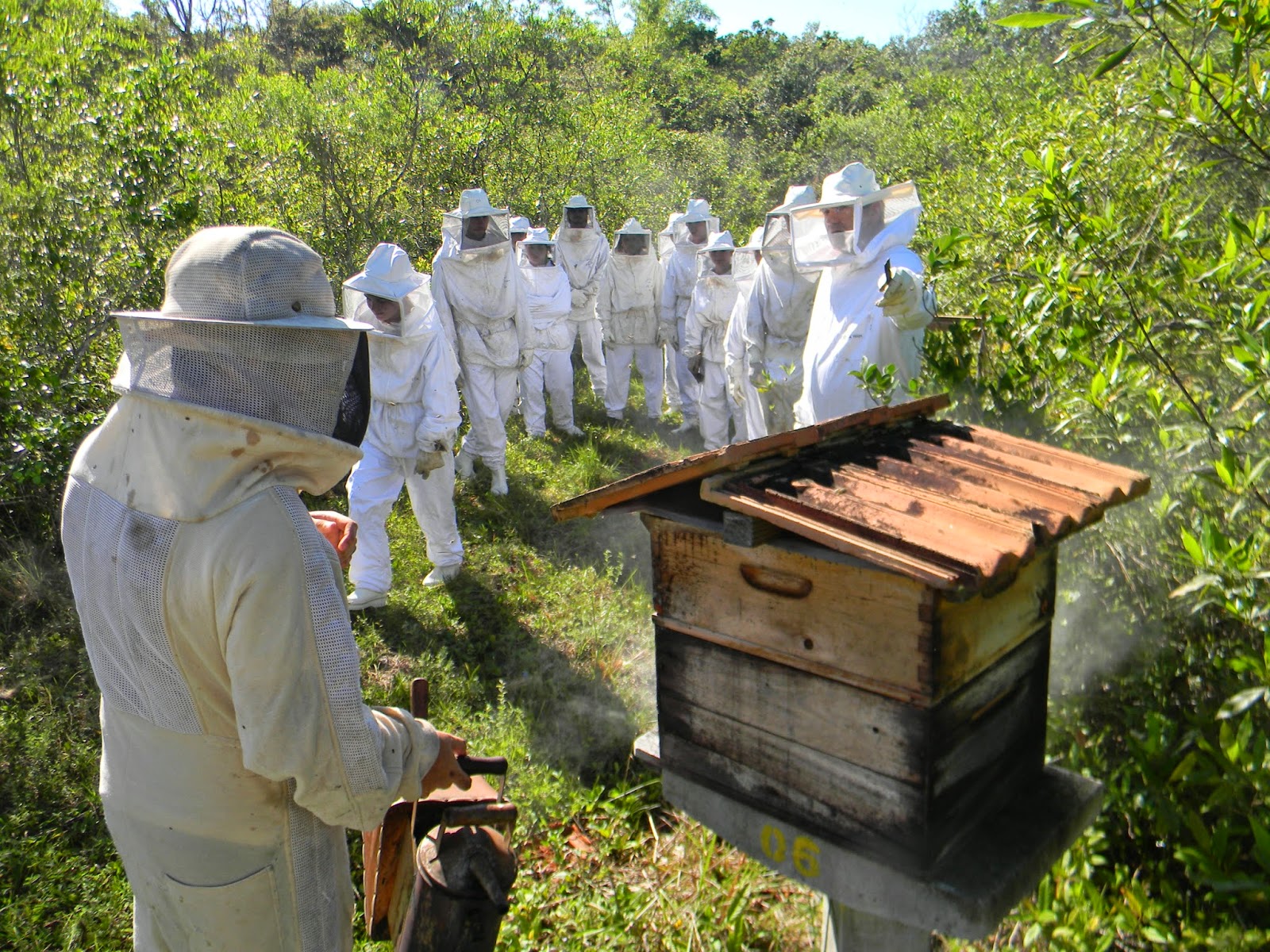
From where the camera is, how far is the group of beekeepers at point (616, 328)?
4.34 m

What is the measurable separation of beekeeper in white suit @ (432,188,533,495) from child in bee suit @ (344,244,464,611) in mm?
1931

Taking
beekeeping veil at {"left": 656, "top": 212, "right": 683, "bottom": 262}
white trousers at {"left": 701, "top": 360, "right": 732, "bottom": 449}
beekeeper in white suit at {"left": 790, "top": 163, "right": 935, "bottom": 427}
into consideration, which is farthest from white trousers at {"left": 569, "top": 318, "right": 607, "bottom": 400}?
beekeeper in white suit at {"left": 790, "top": 163, "right": 935, "bottom": 427}

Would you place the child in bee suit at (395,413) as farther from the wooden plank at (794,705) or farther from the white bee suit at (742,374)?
the wooden plank at (794,705)

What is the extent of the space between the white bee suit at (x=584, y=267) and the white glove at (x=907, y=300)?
22.5 feet

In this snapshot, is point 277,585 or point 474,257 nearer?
point 277,585

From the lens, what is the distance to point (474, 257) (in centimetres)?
733

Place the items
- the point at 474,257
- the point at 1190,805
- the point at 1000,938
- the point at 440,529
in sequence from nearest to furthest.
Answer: the point at 1190,805, the point at 1000,938, the point at 440,529, the point at 474,257

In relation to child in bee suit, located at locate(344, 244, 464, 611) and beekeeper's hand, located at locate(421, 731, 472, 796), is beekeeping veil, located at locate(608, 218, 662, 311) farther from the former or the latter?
beekeeper's hand, located at locate(421, 731, 472, 796)

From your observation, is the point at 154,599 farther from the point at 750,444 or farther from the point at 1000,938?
the point at 1000,938

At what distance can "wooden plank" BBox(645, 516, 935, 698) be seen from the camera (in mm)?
1490

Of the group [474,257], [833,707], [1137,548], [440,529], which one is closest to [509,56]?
[474,257]

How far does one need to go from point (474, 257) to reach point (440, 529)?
2571mm

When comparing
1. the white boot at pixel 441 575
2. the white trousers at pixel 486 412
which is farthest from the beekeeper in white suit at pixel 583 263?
the white boot at pixel 441 575

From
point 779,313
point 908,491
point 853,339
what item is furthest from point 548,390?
point 908,491
